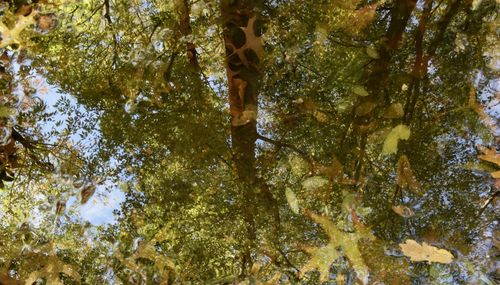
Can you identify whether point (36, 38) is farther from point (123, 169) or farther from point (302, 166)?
point (302, 166)

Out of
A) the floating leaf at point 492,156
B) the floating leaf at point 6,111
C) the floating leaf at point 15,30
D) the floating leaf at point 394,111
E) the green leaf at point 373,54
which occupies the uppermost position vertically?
the floating leaf at point 15,30

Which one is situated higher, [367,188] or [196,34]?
[196,34]

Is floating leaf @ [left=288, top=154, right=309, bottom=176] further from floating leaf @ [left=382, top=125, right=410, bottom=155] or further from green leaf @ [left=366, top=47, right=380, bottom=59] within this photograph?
green leaf @ [left=366, top=47, right=380, bottom=59]

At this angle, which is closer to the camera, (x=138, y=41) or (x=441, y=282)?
(x=441, y=282)

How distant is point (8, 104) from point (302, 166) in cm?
67

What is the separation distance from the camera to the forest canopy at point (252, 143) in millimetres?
930

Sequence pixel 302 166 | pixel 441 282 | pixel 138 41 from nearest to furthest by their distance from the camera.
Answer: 1. pixel 441 282
2. pixel 302 166
3. pixel 138 41

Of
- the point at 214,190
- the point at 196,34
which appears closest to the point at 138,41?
the point at 196,34

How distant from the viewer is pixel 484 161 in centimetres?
93

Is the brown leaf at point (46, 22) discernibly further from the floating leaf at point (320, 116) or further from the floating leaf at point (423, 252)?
the floating leaf at point (423, 252)

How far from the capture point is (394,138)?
0.97m

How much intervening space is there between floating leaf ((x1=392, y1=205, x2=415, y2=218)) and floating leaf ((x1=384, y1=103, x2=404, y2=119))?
19cm

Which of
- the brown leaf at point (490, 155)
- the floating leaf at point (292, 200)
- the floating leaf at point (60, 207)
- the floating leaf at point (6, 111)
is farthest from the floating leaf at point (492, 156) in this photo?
the floating leaf at point (6, 111)

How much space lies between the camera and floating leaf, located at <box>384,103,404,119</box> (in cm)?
98
